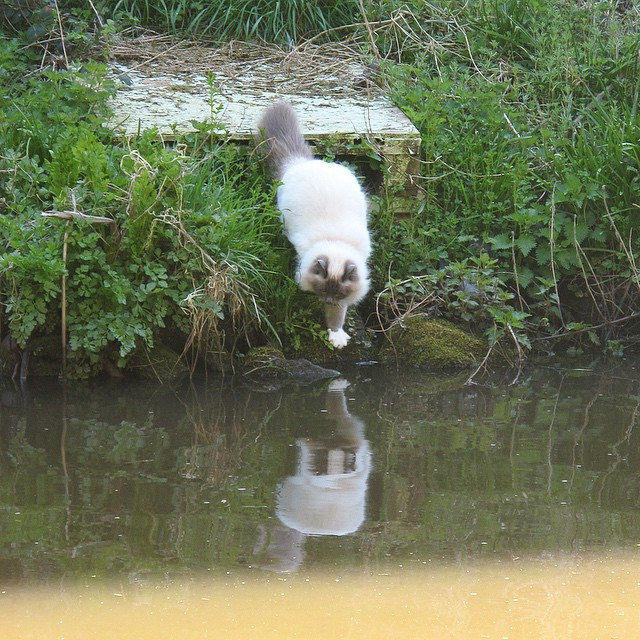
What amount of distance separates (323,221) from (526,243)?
49.2 inches

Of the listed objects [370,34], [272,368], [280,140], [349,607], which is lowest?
[272,368]

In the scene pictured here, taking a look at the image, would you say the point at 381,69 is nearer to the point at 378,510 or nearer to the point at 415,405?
the point at 415,405

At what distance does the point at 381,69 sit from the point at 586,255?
88.7 inches

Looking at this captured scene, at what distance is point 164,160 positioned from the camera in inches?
210

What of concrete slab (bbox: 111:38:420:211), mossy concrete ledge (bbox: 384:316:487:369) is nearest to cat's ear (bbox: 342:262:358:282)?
mossy concrete ledge (bbox: 384:316:487:369)

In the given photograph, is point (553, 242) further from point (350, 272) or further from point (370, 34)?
point (370, 34)

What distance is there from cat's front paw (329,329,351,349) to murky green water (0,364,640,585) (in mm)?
207

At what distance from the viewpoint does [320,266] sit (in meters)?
5.45

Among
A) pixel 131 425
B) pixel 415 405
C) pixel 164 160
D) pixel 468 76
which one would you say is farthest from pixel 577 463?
pixel 468 76

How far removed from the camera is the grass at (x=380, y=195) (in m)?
5.18

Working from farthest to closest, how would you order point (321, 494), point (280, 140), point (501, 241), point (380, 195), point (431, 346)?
point (380, 195), point (501, 241), point (280, 140), point (431, 346), point (321, 494)

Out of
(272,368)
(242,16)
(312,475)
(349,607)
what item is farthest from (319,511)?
(242,16)

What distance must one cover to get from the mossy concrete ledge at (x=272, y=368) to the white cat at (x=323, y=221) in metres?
0.27

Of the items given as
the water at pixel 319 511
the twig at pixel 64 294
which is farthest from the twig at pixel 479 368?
the twig at pixel 64 294
